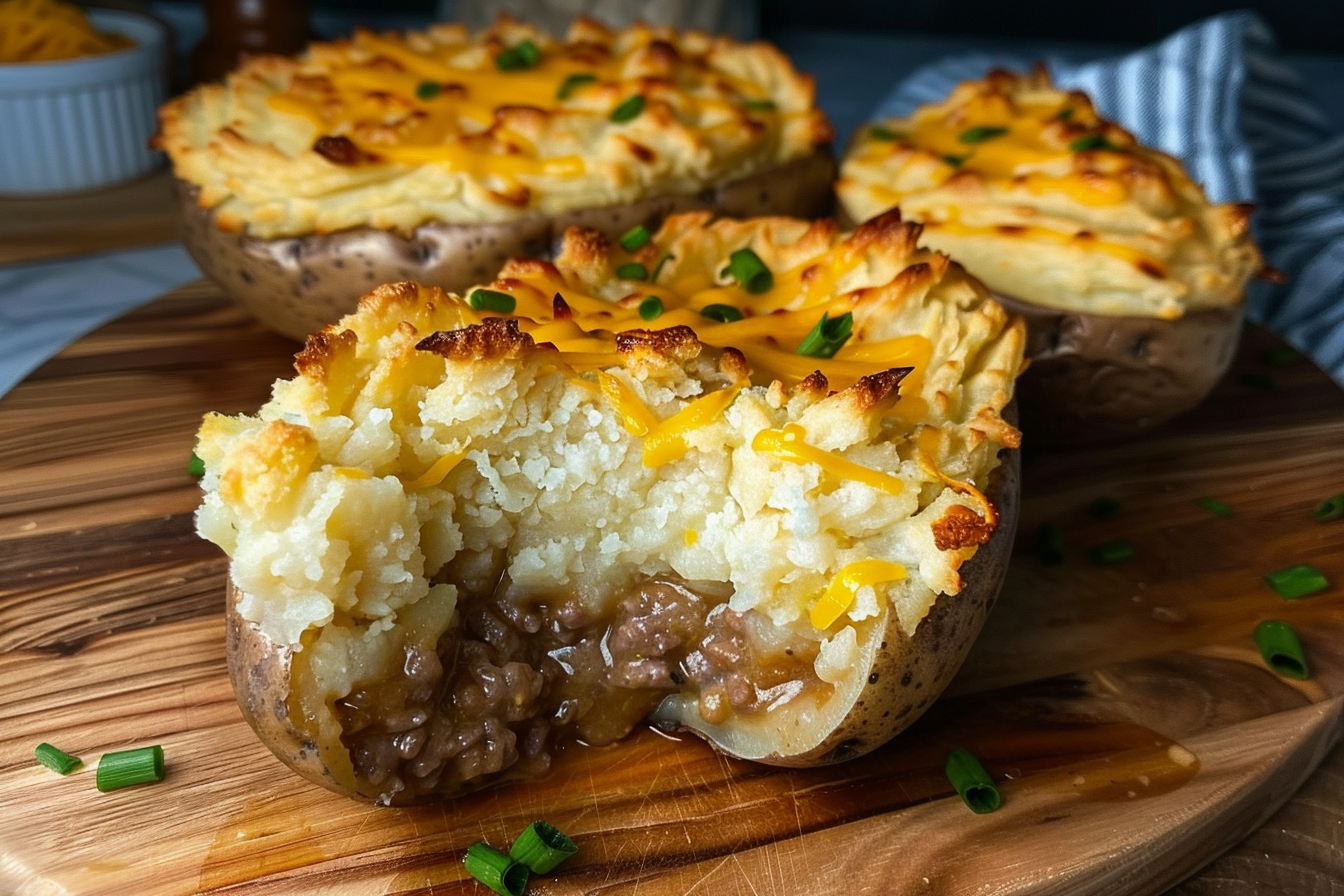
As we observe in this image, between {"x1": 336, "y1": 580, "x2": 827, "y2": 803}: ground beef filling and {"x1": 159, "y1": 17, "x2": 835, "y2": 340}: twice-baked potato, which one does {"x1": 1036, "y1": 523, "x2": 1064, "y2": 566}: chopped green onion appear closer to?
{"x1": 336, "y1": 580, "x2": 827, "y2": 803}: ground beef filling

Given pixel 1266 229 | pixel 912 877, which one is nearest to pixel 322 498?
pixel 912 877

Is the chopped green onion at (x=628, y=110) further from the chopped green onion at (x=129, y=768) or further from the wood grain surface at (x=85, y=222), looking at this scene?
the chopped green onion at (x=129, y=768)

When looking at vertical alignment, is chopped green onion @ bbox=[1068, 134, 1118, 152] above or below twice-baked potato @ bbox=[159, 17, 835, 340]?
above

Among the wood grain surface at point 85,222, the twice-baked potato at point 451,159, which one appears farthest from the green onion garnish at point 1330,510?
the wood grain surface at point 85,222

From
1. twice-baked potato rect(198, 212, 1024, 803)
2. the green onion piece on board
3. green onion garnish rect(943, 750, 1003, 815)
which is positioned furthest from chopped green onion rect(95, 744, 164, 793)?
the green onion piece on board

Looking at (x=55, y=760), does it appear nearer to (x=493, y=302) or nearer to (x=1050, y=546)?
(x=493, y=302)

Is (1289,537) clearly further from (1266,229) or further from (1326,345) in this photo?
(1266,229)
